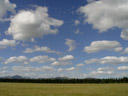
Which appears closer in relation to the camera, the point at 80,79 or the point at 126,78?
the point at 126,78

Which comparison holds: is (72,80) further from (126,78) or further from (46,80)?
(126,78)

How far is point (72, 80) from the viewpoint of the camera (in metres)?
149

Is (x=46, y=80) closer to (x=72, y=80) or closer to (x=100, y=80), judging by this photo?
(x=72, y=80)

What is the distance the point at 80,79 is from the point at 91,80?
9905mm

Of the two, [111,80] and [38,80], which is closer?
[111,80]

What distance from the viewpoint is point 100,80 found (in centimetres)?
14625

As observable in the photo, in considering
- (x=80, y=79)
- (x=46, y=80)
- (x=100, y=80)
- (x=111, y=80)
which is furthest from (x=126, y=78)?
(x=46, y=80)

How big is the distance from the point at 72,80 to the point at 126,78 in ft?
151

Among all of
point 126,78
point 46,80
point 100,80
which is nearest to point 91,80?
point 100,80

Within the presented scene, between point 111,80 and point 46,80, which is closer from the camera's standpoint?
point 111,80

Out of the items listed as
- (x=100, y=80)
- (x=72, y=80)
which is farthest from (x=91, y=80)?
(x=72, y=80)

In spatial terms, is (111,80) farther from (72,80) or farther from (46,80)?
(46,80)

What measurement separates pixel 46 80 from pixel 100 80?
4849cm

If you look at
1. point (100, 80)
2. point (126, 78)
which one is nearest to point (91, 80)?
point (100, 80)
